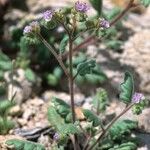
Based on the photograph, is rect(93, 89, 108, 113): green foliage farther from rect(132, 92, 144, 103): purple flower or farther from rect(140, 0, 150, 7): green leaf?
rect(140, 0, 150, 7): green leaf

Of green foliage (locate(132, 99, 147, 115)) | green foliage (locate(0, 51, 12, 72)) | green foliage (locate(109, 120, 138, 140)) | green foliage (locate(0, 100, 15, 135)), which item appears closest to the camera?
green foliage (locate(132, 99, 147, 115))

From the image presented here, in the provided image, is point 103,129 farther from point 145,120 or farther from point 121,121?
point 145,120

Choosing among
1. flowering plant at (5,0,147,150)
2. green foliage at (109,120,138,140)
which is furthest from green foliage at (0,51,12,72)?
green foliage at (109,120,138,140)

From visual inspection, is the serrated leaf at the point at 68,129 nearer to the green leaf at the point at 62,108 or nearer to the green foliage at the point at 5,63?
the green leaf at the point at 62,108

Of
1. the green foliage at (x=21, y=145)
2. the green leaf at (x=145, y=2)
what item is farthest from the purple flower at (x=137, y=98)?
the green leaf at (x=145, y=2)

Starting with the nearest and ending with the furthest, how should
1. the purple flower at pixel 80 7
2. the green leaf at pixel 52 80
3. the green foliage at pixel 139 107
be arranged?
the purple flower at pixel 80 7 < the green foliage at pixel 139 107 < the green leaf at pixel 52 80

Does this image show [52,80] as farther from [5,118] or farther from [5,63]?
[5,118]
